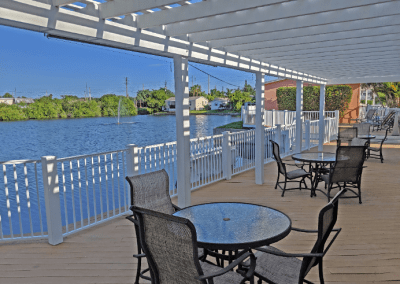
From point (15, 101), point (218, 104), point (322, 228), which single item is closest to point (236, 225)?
point (322, 228)

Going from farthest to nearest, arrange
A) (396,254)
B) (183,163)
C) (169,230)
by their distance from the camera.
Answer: (183,163)
(396,254)
(169,230)

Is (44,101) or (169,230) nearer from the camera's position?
(169,230)

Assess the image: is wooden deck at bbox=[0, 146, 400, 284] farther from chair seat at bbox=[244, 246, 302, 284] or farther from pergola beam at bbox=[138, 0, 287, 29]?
pergola beam at bbox=[138, 0, 287, 29]

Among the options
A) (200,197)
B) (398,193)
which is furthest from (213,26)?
Answer: (398,193)

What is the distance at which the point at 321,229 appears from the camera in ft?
6.69

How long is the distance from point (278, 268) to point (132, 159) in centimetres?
301

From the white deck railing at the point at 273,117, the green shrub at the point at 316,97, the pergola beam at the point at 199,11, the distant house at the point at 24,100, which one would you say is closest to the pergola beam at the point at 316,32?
the pergola beam at the point at 199,11

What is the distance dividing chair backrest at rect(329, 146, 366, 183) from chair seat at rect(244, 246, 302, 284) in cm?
309

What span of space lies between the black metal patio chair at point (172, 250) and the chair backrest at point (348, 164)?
3589 mm

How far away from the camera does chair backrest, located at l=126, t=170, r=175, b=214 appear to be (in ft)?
9.01

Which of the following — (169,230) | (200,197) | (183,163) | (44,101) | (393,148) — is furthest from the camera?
(44,101)

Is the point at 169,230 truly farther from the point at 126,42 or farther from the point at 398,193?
the point at 398,193

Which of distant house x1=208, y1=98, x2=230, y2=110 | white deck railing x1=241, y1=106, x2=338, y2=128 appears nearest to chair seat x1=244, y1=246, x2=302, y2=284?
white deck railing x1=241, y1=106, x2=338, y2=128

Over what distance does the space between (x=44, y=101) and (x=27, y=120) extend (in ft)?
8.25
